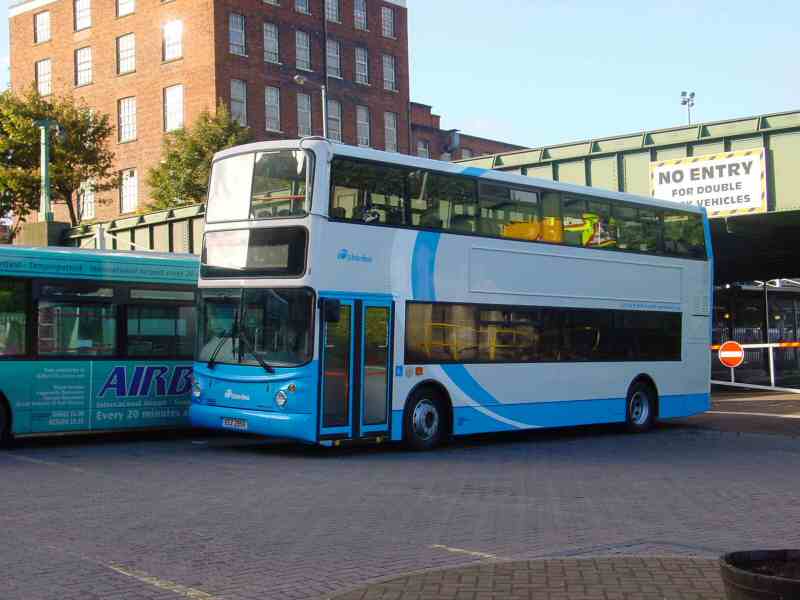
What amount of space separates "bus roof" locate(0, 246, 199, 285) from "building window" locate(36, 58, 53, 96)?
4984 centimetres

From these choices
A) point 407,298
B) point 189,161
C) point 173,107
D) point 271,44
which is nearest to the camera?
point 407,298

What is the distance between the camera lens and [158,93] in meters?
57.9

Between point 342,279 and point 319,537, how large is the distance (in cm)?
655

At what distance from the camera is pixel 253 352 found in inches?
598

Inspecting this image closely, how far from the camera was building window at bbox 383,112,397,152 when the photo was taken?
6594 centimetres

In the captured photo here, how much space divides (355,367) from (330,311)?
937 millimetres


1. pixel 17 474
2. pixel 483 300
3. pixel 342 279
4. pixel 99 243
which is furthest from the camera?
pixel 99 243

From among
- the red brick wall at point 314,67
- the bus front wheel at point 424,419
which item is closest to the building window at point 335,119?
the red brick wall at point 314,67

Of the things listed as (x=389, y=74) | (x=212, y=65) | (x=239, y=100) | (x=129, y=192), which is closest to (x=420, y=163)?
(x=212, y=65)

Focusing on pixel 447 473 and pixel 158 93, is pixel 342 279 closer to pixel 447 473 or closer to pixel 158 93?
pixel 447 473

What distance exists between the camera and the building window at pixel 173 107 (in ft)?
187

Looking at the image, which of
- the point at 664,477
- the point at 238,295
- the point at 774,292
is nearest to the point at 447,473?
the point at 664,477

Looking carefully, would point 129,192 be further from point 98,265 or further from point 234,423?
point 234,423

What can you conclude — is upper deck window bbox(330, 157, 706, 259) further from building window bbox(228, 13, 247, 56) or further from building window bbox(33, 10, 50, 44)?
building window bbox(33, 10, 50, 44)
